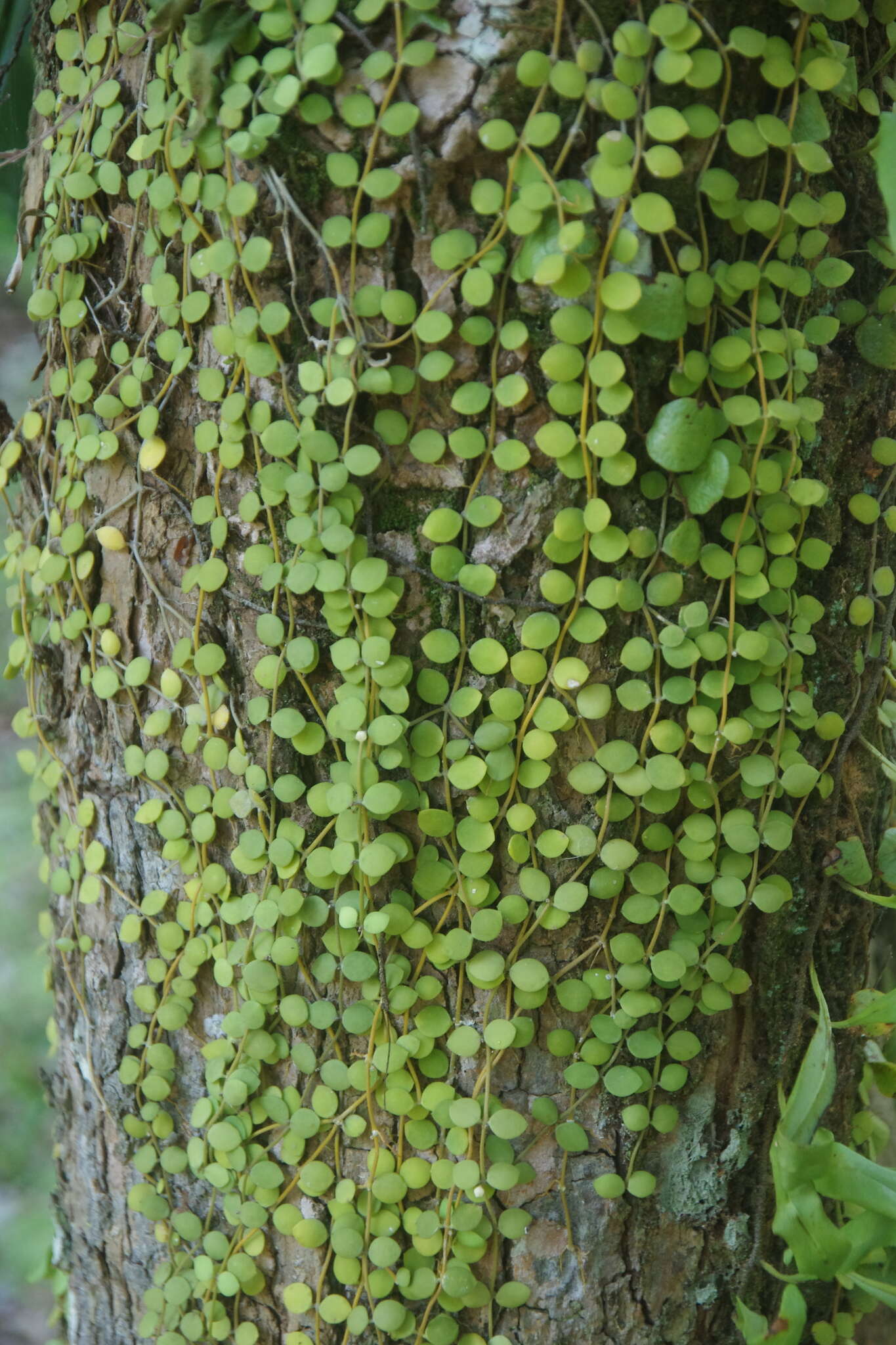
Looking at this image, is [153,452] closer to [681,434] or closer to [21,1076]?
[681,434]

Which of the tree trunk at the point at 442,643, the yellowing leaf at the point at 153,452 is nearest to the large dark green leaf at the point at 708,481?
the tree trunk at the point at 442,643

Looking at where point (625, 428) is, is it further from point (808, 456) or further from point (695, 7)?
point (695, 7)

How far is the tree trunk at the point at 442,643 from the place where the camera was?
0.70 metres

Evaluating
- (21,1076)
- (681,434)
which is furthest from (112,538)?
(21,1076)

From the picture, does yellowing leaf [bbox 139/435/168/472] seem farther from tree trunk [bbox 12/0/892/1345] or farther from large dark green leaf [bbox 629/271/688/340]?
large dark green leaf [bbox 629/271/688/340]

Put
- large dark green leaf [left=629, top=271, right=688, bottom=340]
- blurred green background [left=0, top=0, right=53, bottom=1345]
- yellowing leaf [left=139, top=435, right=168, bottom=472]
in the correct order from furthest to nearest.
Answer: blurred green background [left=0, top=0, right=53, bottom=1345] < yellowing leaf [left=139, top=435, right=168, bottom=472] < large dark green leaf [left=629, top=271, right=688, bottom=340]

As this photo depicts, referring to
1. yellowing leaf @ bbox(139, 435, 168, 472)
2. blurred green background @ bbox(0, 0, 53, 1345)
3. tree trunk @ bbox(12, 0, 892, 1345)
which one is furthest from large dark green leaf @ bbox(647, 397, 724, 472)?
blurred green background @ bbox(0, 0, 53, 1345)

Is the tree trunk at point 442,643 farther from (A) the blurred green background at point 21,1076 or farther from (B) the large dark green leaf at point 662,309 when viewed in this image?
(A) the blurred green background at point 21,1076

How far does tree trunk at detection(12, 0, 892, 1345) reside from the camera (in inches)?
27.7

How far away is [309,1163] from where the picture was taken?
853mm

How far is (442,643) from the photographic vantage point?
77cm

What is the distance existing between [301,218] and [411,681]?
378mm

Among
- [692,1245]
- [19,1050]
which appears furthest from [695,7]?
[19,1050]

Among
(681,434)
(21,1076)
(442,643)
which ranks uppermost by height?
(681,434)
